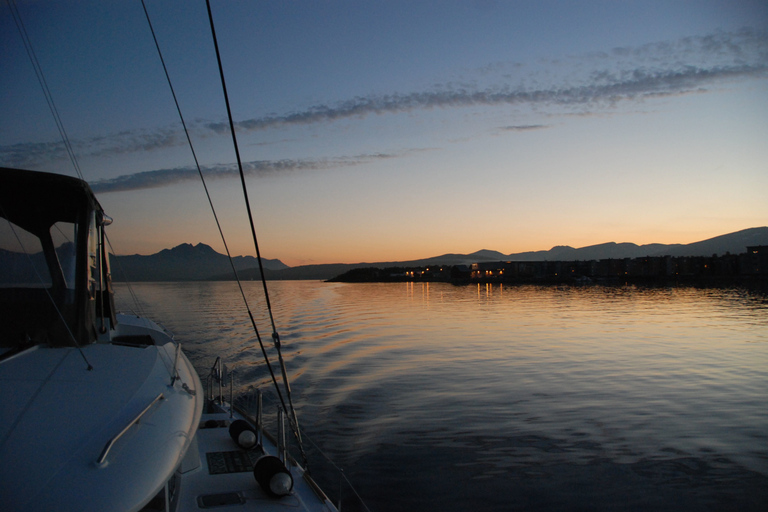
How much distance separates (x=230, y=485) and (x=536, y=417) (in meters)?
8.37

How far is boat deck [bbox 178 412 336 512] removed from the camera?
5316 millimetres

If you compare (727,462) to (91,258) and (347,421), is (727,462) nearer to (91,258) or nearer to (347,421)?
(347,421)

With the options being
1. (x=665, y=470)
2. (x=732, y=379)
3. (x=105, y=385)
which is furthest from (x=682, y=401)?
(x=105, y=385)

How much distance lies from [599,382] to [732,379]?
15.3 feet

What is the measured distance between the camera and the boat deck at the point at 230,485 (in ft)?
17.4

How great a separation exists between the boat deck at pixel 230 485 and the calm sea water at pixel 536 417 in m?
2.14

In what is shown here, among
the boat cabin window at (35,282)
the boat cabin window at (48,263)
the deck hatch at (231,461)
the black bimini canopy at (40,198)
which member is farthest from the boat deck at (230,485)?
the black bimini canopy at (40,198)

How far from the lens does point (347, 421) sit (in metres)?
12.2

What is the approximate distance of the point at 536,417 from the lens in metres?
11.8

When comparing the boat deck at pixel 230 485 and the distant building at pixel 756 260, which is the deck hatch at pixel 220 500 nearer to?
the boat deck at pixel 230 485

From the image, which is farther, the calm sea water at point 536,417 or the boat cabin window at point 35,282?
A: the calm sea water at point 536,417

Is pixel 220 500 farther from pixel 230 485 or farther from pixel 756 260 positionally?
pixel 756 260

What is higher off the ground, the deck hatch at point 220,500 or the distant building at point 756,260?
the distant building at point 756,260

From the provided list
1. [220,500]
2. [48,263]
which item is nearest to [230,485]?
[220,500]
